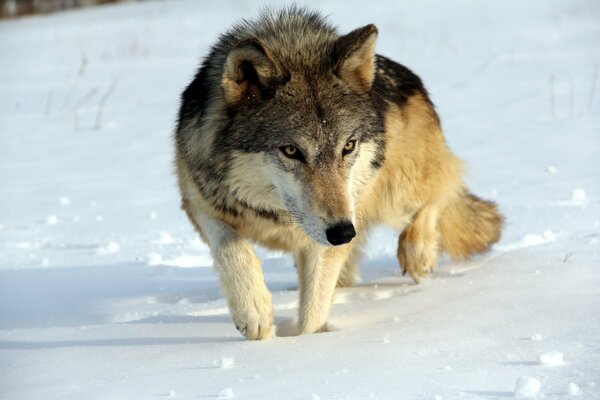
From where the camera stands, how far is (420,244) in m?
5.11

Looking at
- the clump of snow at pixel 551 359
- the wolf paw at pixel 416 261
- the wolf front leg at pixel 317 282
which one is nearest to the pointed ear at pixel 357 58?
the wolf front leg at pixel 317 282

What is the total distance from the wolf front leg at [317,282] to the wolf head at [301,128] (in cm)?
36

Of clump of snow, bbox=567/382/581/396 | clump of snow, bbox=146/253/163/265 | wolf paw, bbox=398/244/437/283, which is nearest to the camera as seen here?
clump of snow, bbox=567/382/581/396

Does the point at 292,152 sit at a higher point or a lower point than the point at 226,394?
higher

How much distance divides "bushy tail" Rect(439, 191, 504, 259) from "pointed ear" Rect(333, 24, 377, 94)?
1.49m

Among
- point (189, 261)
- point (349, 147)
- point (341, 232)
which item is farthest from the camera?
point (189, 261)

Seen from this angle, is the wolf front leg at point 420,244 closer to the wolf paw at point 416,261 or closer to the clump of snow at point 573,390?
the wolf paw at point 416,261

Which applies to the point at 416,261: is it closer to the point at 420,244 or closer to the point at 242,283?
the point at 420,244

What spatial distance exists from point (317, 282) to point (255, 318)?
527mm

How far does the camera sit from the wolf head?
12.2 ft

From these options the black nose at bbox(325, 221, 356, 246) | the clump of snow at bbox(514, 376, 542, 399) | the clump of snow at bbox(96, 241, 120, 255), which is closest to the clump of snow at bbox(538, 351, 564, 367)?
the clump of snow at bbox(514, 376, 542, 399)

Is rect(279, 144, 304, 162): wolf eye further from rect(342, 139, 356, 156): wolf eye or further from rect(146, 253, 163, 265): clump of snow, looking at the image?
rect(146, 253, 163, 265): clump of snow

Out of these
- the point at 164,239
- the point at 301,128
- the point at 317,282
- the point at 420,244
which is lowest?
the point at 164,239

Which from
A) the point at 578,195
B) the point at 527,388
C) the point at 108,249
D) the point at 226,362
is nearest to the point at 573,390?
the point at 527,388
